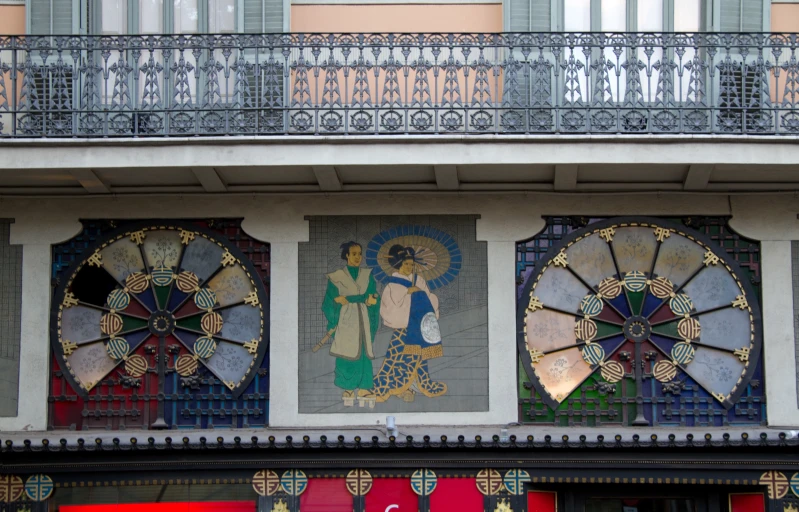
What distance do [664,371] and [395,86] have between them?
3743mm

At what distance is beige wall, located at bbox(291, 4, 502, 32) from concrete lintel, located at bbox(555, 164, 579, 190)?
5.51ft

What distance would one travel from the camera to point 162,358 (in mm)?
11031

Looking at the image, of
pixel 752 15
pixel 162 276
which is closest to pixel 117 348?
pixel 162 276

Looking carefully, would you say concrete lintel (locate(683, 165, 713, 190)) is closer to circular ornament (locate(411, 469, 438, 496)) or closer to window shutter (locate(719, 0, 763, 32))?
window shutter (locate(719, 0, 763, 32))

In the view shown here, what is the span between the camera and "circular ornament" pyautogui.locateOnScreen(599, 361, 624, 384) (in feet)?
35.8

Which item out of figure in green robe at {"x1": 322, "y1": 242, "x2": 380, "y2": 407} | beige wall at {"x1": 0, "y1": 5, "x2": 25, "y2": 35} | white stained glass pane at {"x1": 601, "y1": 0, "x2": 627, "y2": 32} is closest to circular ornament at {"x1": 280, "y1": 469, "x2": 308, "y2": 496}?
figure in green robe at {"x1": 322, "y1": 242, "x2": 380, "y2": 407}

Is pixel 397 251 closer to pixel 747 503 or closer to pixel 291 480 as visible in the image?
pixel 291 480

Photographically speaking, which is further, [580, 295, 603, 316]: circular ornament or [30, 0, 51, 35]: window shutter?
[30, 0, 51, 35]: window shutter

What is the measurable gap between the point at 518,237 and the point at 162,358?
3.62m

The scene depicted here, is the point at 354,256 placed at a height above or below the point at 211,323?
above

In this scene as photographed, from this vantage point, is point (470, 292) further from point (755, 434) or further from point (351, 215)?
point (755, 434)

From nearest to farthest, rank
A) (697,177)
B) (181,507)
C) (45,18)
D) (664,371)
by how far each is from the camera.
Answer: (181,507) < (697,177) < (664,371) < (45,18)

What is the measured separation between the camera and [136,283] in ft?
36.6

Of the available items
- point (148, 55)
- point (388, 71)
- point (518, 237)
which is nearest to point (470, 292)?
point (518, 237)
